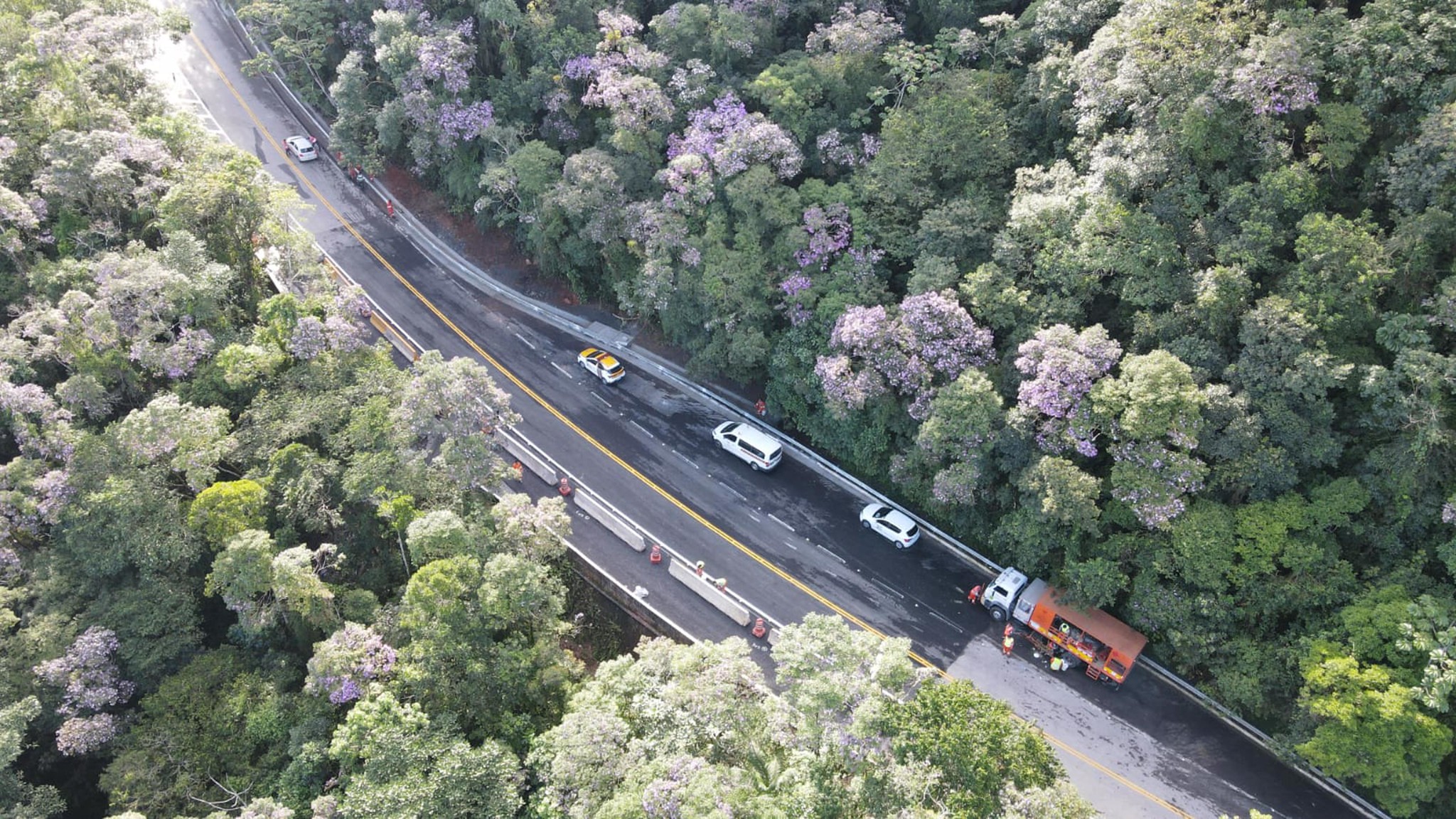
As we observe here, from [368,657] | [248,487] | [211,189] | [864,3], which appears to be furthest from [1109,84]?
[211,189]

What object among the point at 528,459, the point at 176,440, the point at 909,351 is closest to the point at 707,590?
the point at 528,459

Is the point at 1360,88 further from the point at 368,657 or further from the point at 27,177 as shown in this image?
the point at 27,177

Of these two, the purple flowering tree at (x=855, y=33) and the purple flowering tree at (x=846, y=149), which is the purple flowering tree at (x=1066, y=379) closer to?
the purple flowering tree at (x=846, y=149)

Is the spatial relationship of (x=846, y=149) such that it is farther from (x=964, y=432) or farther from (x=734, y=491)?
(x=734, y=491)

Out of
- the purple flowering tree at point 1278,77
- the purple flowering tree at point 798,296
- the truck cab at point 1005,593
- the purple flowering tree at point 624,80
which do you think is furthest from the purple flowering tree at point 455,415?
the purple flowering tree at point 1278,77

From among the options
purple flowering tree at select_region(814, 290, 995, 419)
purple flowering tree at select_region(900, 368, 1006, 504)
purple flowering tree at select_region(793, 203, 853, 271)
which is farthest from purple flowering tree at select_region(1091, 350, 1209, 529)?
purple flowering tree at select_region(793, 203, 853, 271)

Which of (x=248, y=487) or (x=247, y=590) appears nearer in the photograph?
(x=247, y=590)
